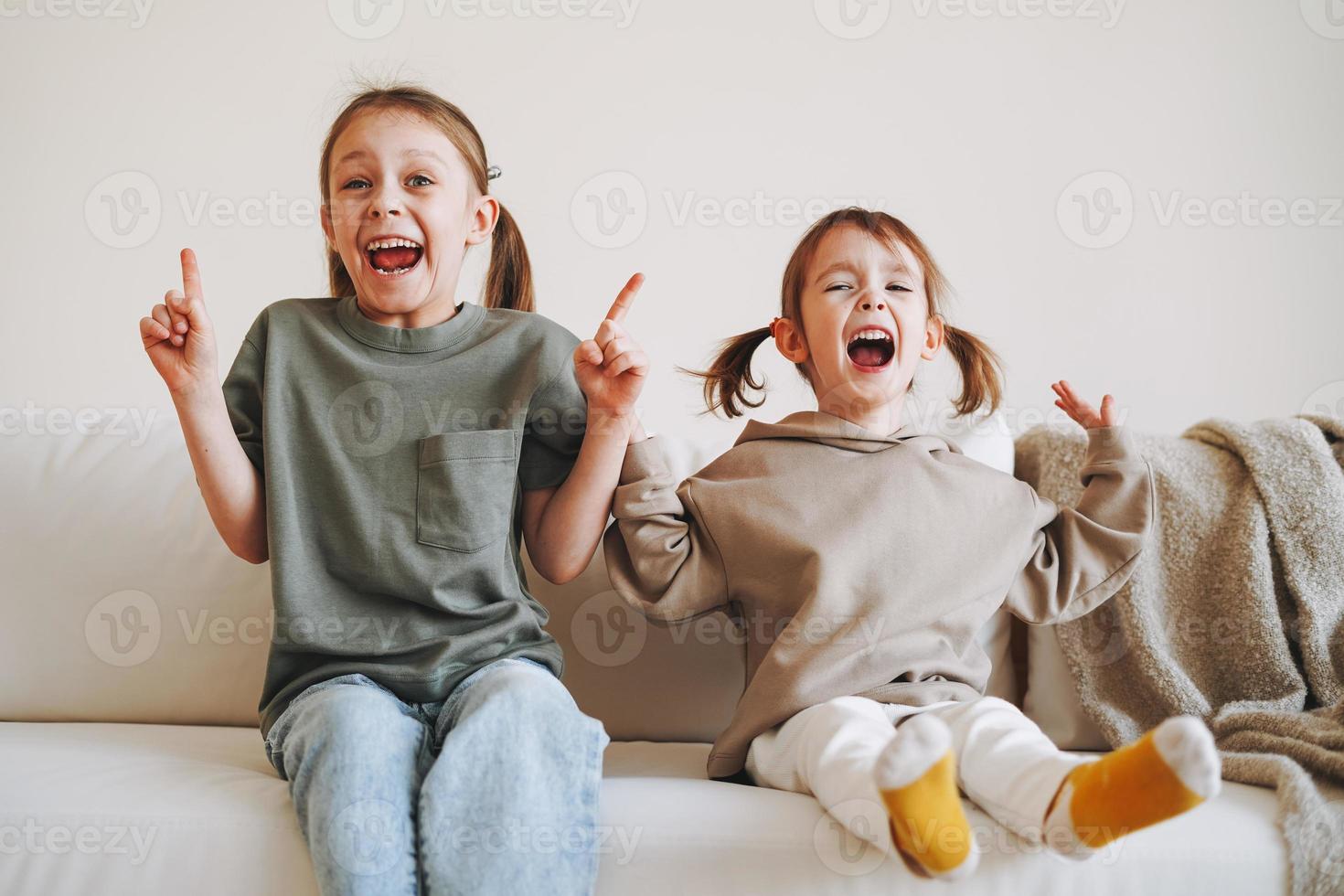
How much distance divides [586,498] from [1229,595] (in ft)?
2.62

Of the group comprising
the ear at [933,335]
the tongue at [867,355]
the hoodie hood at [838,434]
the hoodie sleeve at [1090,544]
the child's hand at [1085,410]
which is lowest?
the hoodie sleeve at [1090,544]

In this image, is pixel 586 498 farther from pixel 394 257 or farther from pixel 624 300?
pixel 394 257

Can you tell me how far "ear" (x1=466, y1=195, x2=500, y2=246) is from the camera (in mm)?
1271

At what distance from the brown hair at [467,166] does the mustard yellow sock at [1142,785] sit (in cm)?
86

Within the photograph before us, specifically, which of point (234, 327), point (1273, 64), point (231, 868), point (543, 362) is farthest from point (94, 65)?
point (1273, 64)

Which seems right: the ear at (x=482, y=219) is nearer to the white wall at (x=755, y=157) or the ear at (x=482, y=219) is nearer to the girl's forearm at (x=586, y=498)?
the girl's forearm at (x=586, y=498)

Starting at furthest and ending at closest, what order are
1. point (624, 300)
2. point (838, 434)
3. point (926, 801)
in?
point (838, 434) < point (624, 300) < point (926, 801)

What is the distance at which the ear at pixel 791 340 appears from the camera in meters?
1.32

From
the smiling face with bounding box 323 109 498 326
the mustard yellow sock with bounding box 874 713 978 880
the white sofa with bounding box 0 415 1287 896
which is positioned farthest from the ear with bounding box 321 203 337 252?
the mustard yellow sock with bounding box 874 713 978 880

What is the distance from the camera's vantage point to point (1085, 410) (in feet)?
A: 4.36

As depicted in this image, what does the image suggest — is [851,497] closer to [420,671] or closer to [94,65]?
[420,671]

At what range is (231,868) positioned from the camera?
0.92 meters

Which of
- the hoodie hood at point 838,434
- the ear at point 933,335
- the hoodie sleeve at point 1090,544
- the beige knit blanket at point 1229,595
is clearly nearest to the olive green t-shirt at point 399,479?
the hoodie hood at point 838,434

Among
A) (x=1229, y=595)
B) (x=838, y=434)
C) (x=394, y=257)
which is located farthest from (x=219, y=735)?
(x=1229, y=595)
